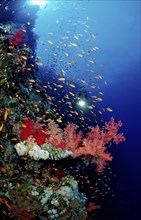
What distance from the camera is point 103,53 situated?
113000 millimetres

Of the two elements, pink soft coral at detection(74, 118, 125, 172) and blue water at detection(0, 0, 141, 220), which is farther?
blue water at detection(0, 0, 141, 220)

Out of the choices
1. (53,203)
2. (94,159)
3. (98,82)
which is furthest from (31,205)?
(98,82)

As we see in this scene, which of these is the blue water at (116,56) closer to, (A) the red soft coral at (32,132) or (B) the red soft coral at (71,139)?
(B) the red soft coral at (71,139)

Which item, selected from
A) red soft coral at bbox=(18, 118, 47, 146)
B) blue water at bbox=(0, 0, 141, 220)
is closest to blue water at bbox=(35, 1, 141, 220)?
blue water at bbox=(0, 0, 141, 220)

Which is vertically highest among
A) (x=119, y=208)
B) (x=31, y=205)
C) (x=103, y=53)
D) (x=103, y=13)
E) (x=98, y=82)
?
(x=103, y=13)

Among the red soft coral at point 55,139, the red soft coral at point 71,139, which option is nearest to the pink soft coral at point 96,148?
the red soft coral at point 71,139

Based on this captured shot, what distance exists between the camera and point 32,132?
792 centimetres

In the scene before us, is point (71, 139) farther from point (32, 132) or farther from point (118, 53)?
point (118, 53)

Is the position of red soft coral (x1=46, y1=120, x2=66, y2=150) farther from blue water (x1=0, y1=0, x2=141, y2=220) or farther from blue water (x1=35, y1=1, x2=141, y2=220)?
blue water (x1=35, y1=1, x2=141, y2=220)

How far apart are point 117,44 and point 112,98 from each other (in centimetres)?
3019

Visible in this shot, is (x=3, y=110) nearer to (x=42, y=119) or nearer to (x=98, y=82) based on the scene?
(x=42, y=119)

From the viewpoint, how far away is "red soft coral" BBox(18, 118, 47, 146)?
25.7 ft

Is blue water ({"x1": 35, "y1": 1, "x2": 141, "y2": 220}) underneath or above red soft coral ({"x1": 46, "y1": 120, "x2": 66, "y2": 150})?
above

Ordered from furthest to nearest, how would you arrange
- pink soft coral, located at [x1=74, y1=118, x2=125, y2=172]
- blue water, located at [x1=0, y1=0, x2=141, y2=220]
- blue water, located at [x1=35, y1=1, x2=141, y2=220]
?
blue water, located at [x1=35, y1=1, x2=141, y2=220] < blue water, located at [x1=0, y1=0, x2=141, y2=220] < pink soft coral, located at [x1=74, y1=118, x2=125, y2=172]
